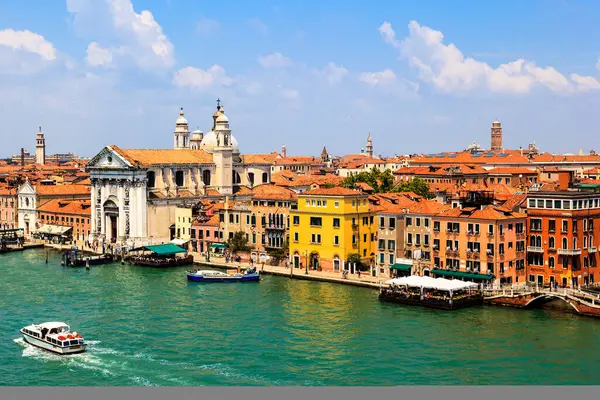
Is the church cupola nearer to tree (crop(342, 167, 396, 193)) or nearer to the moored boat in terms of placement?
tree (crop(342, 167, 396, 193))

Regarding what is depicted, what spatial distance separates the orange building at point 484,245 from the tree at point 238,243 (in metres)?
9.56

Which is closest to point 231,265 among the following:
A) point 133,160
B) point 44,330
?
point 133,160

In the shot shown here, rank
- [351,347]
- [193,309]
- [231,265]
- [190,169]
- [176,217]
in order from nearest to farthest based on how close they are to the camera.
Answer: [351,347]
[193,309]
[231,265]
[176,217]
[190,169]

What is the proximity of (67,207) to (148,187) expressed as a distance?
5514mm

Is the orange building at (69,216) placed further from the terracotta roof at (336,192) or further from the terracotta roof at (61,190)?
the terracotta roof at (336,192)

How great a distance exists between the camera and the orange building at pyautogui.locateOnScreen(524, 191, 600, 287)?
23.3 meters

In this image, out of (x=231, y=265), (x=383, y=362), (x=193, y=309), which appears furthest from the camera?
(x=231, y=265)

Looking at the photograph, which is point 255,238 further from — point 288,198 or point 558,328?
point 558,328

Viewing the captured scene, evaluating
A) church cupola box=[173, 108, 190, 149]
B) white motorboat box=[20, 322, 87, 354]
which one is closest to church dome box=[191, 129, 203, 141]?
church cupola box=[173, 108, 190, 149]

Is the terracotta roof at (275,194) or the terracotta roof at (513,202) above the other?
the terracotta roof at (275,194)

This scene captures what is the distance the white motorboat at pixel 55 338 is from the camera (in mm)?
17656

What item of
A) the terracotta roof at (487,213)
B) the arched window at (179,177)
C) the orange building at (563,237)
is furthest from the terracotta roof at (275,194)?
the orange building at (563,237)

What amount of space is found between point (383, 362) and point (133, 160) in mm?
24603

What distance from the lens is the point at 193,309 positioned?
73.9ft
